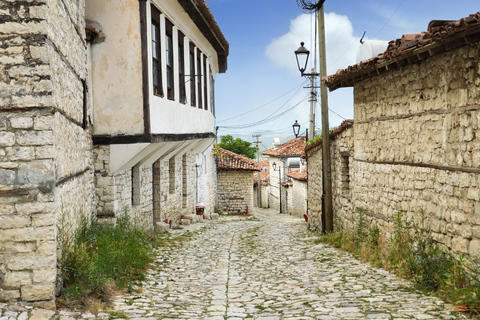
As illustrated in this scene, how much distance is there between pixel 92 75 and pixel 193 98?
14.2 ft

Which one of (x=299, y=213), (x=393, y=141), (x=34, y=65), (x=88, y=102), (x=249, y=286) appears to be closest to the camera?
(x=34, y=65)

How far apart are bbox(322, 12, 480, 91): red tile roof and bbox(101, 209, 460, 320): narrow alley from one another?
2840mm

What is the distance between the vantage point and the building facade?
480 cm

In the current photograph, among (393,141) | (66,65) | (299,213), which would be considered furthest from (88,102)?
(299,213)

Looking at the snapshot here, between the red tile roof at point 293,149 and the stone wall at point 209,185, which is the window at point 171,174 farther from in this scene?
the red tile roof at point 293,149

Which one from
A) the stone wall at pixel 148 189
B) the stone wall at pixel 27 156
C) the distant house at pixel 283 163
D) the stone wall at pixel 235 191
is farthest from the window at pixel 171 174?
the distant house at pixel 283 163

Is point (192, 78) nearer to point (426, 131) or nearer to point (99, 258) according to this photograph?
point (99, 258)

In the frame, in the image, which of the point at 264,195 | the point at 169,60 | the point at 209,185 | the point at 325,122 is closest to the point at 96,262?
the point at 169,60

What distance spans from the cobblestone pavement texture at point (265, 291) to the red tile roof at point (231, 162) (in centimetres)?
1389

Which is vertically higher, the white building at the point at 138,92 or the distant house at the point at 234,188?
the white building at the point at 138,92

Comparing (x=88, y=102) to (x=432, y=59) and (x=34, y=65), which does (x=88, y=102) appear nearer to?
(x=34, y=65)

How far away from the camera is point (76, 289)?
5098 millimetres

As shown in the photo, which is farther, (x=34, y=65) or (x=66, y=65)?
(x=66, y=65)

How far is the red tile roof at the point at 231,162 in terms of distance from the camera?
78.3 ft
